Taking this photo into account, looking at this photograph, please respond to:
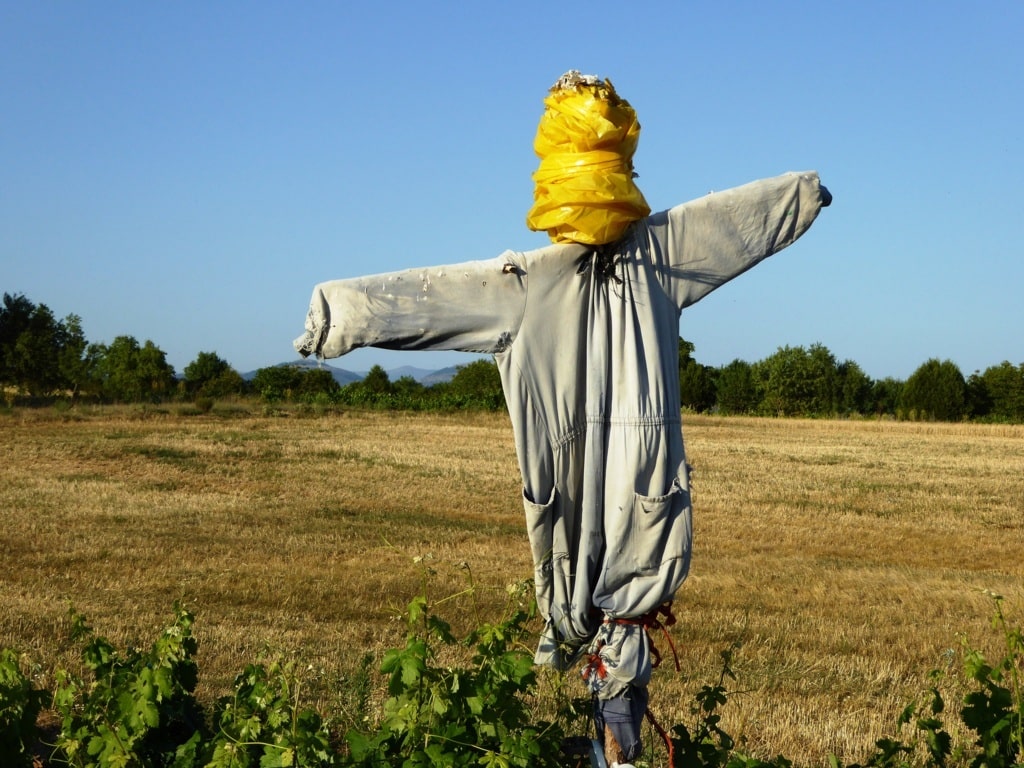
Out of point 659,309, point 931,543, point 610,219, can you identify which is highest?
point 610,219

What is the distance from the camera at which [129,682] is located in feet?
11.4

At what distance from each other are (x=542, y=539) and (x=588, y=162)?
3.83ft

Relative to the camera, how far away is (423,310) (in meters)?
3.31

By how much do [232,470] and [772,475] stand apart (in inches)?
399

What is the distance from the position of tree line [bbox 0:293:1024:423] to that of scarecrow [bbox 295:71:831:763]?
31.0 m

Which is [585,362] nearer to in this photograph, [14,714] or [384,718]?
[384,718]

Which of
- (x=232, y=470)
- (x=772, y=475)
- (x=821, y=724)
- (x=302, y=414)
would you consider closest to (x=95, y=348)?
(x=302, y=414)

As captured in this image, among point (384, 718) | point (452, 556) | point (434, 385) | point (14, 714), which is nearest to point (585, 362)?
point (384, 718)

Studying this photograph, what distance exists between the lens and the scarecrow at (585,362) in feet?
10.9

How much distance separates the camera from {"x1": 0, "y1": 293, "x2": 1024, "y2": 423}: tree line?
147 ft

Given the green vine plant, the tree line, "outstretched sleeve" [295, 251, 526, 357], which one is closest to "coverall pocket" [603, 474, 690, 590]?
the green vine plant

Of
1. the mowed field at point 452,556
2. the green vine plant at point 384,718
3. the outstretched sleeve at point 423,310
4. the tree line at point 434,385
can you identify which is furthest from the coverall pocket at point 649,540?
the tree line at point 434,385

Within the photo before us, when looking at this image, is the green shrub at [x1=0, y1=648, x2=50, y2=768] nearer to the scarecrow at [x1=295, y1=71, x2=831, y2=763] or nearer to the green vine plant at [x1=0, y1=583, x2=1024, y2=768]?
the green vine plant at [x1=0, y1=583, x2=1024, y2=768]

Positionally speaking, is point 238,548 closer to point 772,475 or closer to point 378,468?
point 378,468
